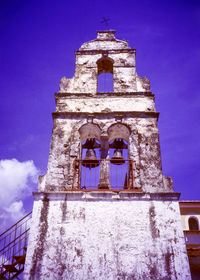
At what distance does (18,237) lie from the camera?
699cm

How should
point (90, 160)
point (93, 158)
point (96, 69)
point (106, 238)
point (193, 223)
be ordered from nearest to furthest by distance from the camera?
point (106, 238), point (90, 160), point (93, 158), point (96, 69), point (193, 223)

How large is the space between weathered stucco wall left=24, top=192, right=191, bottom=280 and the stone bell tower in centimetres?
2

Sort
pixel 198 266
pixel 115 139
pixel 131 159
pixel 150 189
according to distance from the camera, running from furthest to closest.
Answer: pixel 115 139 < pixel 198 266 < pixel 131 159 < pixel 150 189

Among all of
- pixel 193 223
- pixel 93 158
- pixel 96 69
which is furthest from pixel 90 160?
pixel 193 223

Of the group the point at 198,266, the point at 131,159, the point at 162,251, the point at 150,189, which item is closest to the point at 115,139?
the point at 131,159

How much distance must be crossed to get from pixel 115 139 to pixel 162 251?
13.0 ft

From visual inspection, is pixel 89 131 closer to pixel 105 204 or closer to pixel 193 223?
pixel 105 204

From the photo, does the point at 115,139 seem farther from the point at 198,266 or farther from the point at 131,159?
the point at 198,266

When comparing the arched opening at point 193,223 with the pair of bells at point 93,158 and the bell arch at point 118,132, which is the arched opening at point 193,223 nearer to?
the pair of bells at point 93,158

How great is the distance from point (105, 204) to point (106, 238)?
777mm

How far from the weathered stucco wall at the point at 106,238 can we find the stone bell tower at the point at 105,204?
2 cm

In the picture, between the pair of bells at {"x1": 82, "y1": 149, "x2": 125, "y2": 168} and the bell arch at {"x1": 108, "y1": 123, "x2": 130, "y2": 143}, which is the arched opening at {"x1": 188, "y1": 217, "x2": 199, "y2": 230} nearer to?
the pair of bells at {"x1": 82, "y1": 149, "x2": 125, "y2": 168}

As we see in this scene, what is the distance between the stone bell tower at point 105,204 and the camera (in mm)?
5652

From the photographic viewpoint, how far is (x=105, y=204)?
21.0ft
